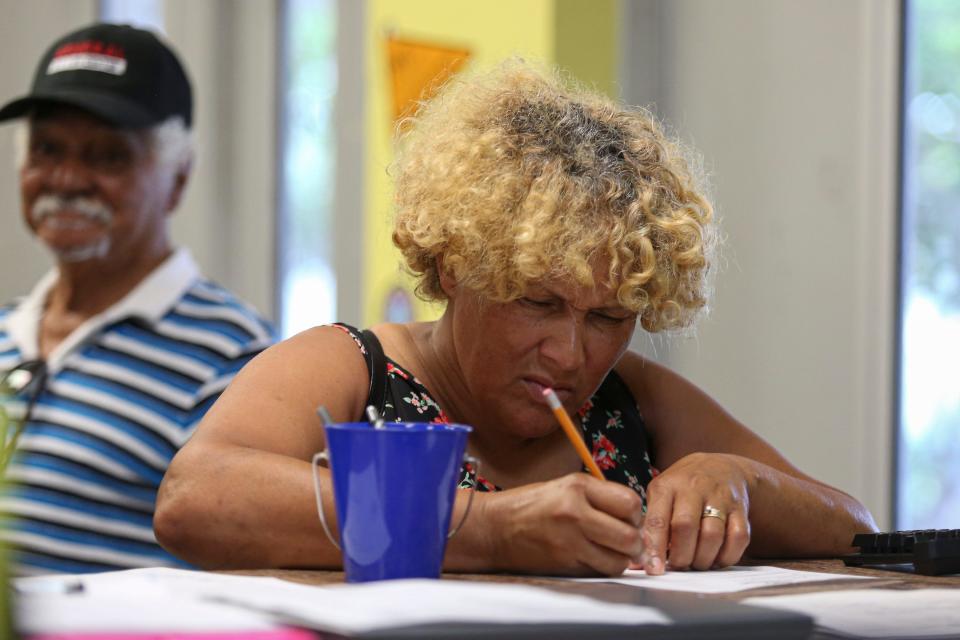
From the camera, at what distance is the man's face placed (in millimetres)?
2533

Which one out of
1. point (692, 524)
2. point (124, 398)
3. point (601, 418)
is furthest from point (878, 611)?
point (124, 398)

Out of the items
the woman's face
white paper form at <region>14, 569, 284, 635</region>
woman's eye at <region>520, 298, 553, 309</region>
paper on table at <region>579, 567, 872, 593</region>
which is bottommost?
paper on table at <region>579, 567, 872, 593</region>

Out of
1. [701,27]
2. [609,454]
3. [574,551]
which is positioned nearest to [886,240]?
[701,27]

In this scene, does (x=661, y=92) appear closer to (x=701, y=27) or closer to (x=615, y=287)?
(x=701, y=27)

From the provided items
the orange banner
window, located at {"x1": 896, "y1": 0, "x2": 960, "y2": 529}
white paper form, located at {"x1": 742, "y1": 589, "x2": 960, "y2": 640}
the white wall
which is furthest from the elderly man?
white paper form, located at {"x1": 742, "y1": 589, "x2": 960, "y2": 640}

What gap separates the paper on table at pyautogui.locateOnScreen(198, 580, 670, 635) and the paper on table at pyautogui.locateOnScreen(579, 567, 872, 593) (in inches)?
7.2

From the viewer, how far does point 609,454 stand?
156cm

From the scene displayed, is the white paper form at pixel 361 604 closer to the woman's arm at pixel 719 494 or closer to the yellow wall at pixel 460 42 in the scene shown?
the woman's arm at pixel 719 494

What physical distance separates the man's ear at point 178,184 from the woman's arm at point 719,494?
1.33 metres

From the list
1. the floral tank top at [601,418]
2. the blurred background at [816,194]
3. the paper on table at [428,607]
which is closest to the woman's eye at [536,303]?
the floral tank top at [601,418]

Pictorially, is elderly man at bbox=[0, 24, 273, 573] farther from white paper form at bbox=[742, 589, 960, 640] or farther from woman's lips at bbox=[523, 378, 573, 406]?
white paper form at bbox=[742, 589, 960, 640]

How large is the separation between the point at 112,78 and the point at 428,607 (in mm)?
2029

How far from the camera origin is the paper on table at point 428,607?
0.67 metres

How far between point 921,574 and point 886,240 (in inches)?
44.6
